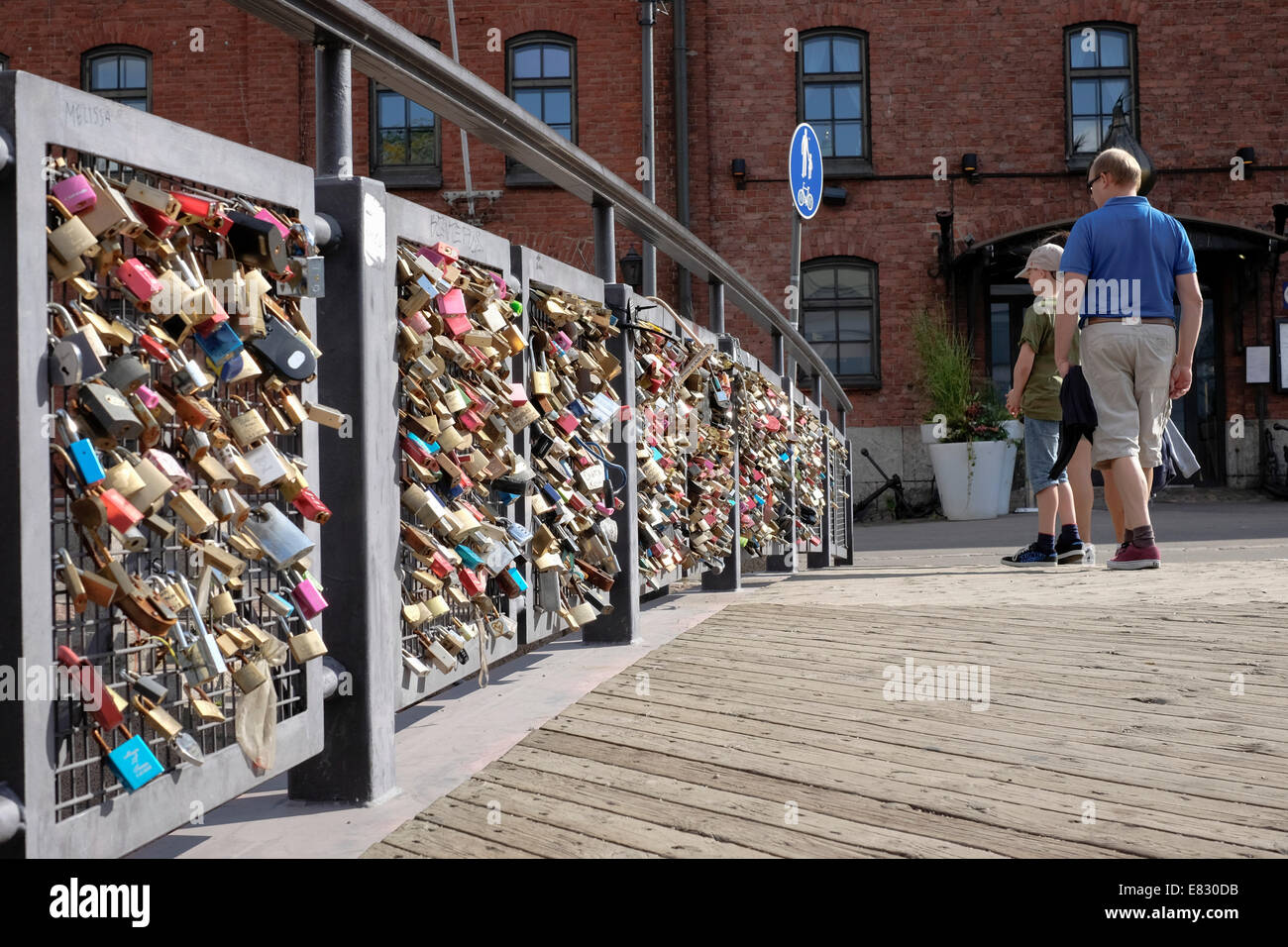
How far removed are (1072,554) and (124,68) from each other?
15840 mm

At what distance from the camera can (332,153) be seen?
2.19 meters

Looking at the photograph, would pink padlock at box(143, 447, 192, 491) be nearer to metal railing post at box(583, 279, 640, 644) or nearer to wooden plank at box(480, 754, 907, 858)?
wooden plank at box(480, 754, 907, 858)

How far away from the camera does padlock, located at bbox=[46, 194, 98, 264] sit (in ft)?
4.62

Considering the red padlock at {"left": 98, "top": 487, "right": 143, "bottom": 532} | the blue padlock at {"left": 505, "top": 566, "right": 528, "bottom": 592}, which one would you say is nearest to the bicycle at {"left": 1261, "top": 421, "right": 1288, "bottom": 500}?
the blue padlock at {"left": 505, "top": 566, "right": 528, "bottom": 592}

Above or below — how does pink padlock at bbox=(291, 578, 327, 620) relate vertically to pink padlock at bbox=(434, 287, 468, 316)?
below

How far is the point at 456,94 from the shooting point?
2.70 meters

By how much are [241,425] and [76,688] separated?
443 mm

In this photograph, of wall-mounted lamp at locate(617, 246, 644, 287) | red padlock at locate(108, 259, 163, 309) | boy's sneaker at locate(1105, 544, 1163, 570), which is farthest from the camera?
wall-mounted lamp at locate(617, 246, 644, 287)

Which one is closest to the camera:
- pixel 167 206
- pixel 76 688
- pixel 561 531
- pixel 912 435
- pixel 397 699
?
pixel 76 688

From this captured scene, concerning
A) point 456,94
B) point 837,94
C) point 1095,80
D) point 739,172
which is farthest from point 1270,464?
point 456,94

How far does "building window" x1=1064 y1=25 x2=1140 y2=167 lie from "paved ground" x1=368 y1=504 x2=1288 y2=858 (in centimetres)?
1359

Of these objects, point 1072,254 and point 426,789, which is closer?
point 426,789

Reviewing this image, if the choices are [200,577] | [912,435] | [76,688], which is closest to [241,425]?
[200,577]
